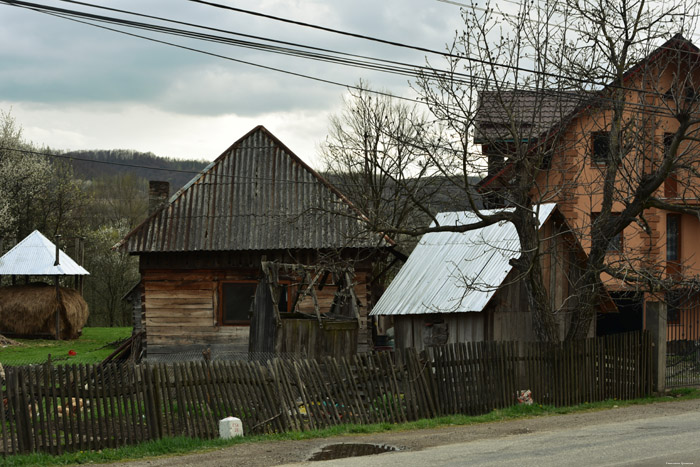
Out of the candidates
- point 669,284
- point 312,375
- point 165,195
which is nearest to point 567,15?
point 669,284

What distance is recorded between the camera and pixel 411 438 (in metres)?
13.2

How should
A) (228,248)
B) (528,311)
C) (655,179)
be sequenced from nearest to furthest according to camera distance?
(655,179)
(528,311)
(228,248)

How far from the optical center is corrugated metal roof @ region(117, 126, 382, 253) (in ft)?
77.4

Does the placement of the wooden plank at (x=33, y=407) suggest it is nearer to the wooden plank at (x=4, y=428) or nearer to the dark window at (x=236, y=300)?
the wooden plank at (x=4, y=428)

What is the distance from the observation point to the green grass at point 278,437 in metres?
11.8

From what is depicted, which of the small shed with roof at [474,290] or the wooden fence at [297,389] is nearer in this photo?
the wooden fence at [297,389]

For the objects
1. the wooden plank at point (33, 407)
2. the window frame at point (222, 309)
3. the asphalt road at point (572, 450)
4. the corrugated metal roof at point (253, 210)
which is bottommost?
the asphalt road at point (572, 450)

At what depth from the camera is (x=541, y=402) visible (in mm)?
16859

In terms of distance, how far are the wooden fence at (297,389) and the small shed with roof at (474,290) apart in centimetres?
235

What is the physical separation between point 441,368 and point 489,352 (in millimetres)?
1139

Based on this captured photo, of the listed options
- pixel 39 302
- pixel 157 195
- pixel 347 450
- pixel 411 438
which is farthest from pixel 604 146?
pixel 39 302

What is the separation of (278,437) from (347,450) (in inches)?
65.7

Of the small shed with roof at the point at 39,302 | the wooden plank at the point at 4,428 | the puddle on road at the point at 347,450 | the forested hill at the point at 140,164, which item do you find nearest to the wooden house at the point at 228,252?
the puddle on road at the point at 347,450

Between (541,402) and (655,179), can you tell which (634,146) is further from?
(541,402)
